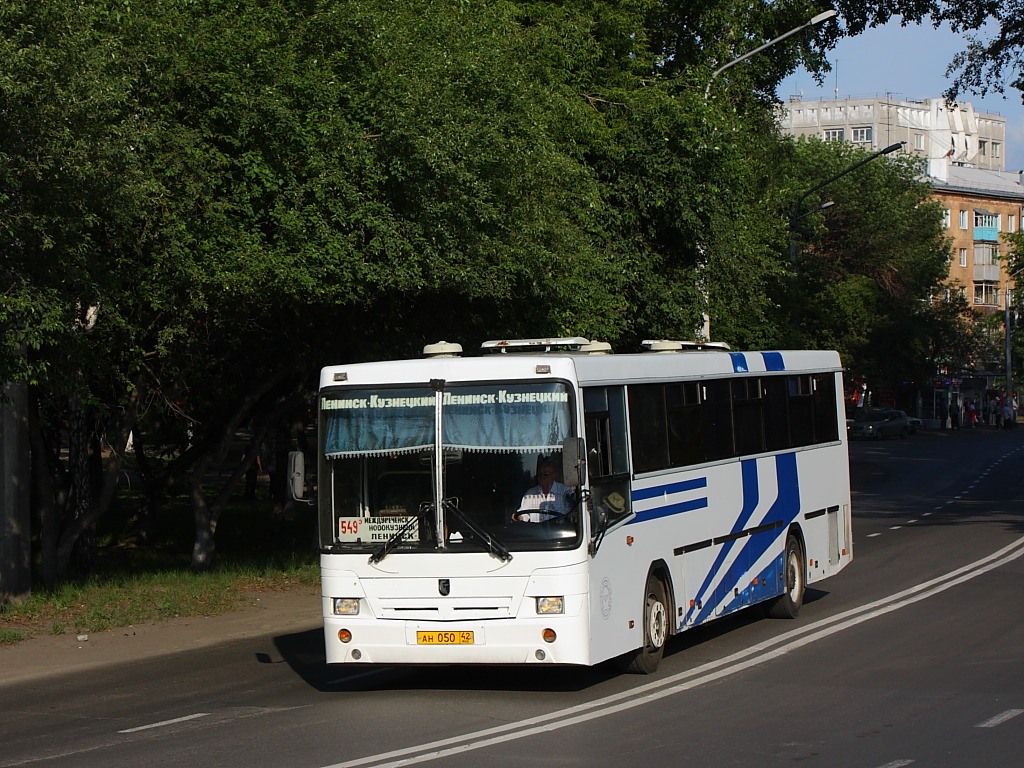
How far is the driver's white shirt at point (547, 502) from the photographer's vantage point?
409 inches

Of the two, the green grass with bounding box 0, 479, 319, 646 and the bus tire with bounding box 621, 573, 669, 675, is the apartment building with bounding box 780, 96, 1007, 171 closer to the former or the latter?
the green grass with bounding box 0, 479, 319, 646

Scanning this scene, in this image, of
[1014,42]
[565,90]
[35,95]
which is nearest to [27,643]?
[35,95]

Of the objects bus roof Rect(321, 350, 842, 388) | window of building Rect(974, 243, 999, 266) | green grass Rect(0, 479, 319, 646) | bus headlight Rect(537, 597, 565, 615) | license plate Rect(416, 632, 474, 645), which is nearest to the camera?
bus headlight Rect(537, 597, 565, 615)

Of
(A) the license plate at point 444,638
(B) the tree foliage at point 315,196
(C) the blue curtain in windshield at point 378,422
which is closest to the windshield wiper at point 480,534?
(C) the blue curtain in windshield at point 378,422

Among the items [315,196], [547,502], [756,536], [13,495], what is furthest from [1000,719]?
[13,495]

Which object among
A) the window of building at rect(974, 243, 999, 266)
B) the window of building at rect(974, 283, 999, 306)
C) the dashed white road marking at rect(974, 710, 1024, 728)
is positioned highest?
the window of building at rect(974, 243, 999, 266)

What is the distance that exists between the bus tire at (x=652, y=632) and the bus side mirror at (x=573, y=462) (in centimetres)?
190

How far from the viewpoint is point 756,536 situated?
14055 mm

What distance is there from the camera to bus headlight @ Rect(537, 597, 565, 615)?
10250 millimetres

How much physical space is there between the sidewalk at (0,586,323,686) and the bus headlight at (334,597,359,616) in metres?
3.85

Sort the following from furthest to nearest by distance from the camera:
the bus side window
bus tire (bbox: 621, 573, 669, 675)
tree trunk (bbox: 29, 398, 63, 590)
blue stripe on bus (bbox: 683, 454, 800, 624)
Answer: tree trunk (bbox: 29, 398, 63, 590) < blue stripe on bus (bbox: 683, 454, 800, 624) < bus tire (bbox: 621, 573, 669, 675) < the bus side window

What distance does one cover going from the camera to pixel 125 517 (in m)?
33.5

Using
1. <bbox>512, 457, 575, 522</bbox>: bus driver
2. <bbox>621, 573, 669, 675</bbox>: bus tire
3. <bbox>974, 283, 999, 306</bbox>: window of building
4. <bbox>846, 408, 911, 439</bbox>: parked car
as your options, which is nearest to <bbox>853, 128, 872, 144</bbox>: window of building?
<bbox>974, 283, 999, 306</bbox>: window of building

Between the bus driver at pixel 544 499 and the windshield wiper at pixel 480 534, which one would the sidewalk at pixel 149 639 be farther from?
the bus driver at pixel 544 499
